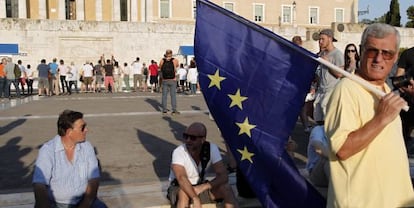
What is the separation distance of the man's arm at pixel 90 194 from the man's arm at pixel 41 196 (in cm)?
28

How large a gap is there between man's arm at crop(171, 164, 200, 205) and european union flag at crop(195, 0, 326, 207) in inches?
44.3

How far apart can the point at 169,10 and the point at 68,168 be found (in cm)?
5143

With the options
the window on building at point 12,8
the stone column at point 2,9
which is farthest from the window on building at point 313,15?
the stone column at point 2,9

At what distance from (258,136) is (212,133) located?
6.22 m

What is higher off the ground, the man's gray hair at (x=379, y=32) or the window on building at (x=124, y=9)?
the window on building at (x=124, y=9)

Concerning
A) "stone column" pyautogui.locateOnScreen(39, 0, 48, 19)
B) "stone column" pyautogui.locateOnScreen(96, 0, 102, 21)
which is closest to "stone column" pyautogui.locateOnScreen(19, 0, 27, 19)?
"stone column" pyautogui.locateOnScreen(39, 0, 48, 19)

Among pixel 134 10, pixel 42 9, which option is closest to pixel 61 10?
pixel 42 9

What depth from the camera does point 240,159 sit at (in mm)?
3104

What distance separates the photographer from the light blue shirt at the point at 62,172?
3.70m

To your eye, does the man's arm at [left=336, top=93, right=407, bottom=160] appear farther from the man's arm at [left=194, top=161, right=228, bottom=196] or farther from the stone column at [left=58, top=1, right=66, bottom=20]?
the stone column at [left=58, top=1, right=66, bottom=20]

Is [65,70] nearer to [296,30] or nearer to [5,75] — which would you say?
[5,75]

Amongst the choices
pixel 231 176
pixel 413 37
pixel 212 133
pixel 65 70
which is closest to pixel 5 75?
pixel 65 70

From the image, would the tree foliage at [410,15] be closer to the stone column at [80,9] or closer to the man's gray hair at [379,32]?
the stone column at [80,9]

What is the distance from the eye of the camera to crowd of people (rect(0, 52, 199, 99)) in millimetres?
18866
